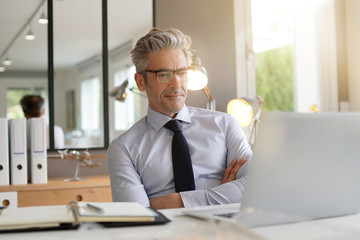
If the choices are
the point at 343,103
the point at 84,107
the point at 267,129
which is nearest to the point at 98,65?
the point at 84,107

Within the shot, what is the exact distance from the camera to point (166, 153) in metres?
1.77

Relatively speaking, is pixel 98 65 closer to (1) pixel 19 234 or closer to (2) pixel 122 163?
(2) pixel 122 163

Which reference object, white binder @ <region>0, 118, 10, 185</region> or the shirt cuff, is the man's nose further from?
white binder @ <region>0, 118, 10, 185</region>

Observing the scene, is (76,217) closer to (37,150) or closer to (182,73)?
(182,73)

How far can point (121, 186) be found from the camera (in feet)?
5.40

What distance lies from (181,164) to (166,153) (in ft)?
0.26

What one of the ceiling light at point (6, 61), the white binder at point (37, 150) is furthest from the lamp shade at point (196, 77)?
the ceiling light at point (6, 61)

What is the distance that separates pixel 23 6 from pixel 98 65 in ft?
1.85

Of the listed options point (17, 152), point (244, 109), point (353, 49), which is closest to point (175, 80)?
point (244, 109)

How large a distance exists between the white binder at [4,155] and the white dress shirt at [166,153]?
2.65 feet

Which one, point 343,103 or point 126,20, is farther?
point 343,103

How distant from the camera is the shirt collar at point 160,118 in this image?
182 centimetres

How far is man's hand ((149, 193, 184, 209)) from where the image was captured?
158 centimetres

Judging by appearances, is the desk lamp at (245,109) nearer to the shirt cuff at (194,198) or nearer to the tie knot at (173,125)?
the tie knot at (173,125)
